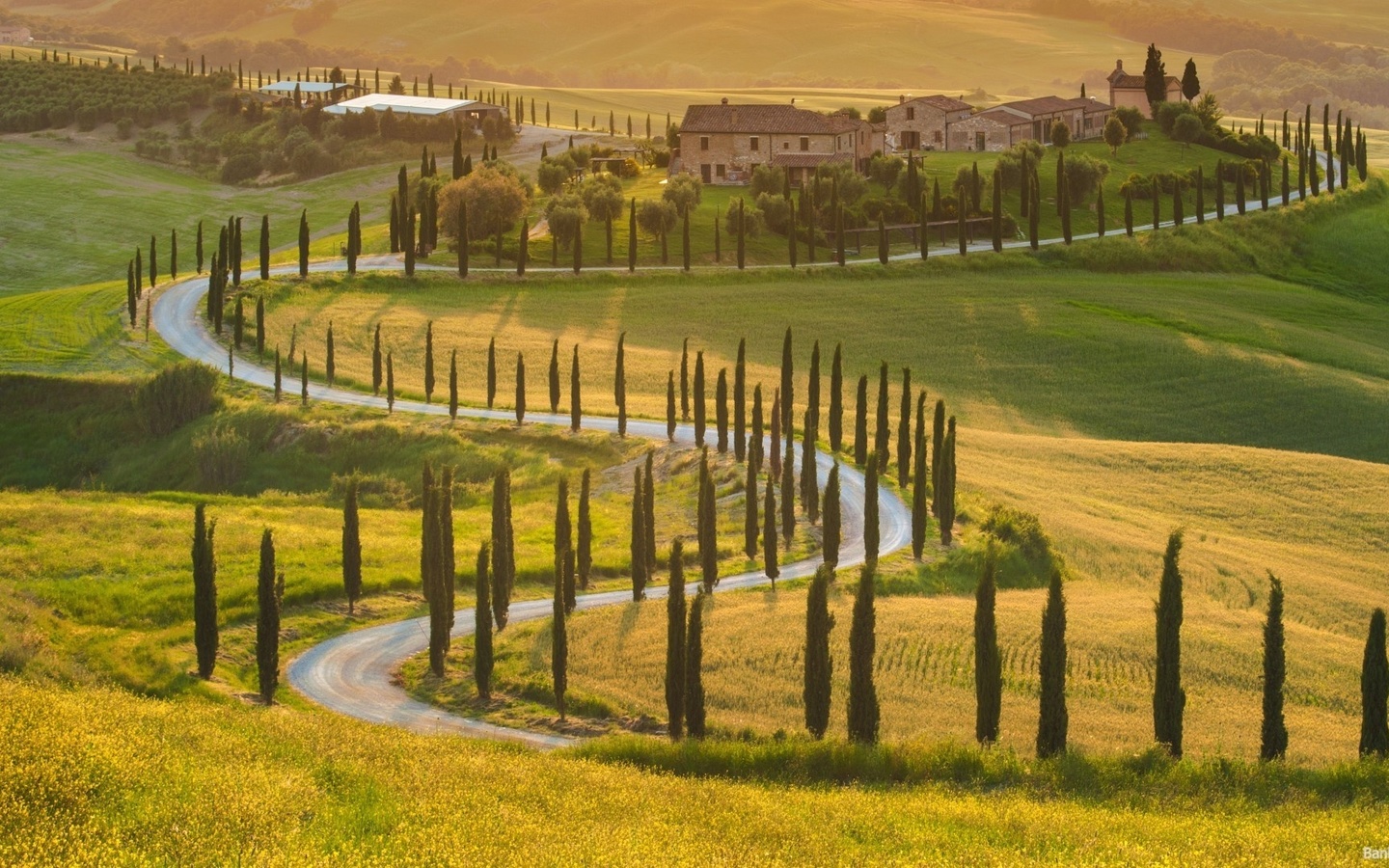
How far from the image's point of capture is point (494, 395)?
84.5m

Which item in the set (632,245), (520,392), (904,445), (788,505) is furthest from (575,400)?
(632,245)

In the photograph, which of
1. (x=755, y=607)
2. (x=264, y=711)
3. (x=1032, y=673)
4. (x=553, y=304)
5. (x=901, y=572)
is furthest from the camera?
(x=553, y=304)

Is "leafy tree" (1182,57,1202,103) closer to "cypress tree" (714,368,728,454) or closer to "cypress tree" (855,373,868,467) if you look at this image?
"cypress tree" (855,373,868,467)

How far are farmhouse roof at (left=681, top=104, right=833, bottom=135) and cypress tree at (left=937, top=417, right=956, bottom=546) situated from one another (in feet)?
272

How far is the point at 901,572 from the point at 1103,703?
15.5 metres

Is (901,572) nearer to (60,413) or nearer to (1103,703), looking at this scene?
(1103,703)

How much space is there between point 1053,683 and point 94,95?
6738 inches

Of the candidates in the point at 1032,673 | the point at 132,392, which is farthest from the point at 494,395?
the point at 1032,673

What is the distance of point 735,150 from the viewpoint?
141m

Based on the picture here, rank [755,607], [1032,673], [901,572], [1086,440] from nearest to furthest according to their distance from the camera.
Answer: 1. [1032,673]
2. [755,607]
3. [901,572]
4. [1086,440]

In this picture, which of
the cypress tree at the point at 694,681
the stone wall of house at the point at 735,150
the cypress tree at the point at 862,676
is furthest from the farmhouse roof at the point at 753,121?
the cypress tree at the point at 694,681

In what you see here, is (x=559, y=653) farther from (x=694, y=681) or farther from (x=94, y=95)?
(x=94, y=95)

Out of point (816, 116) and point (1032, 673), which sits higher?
point (816, 116)

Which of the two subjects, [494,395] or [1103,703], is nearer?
[1103,703]
